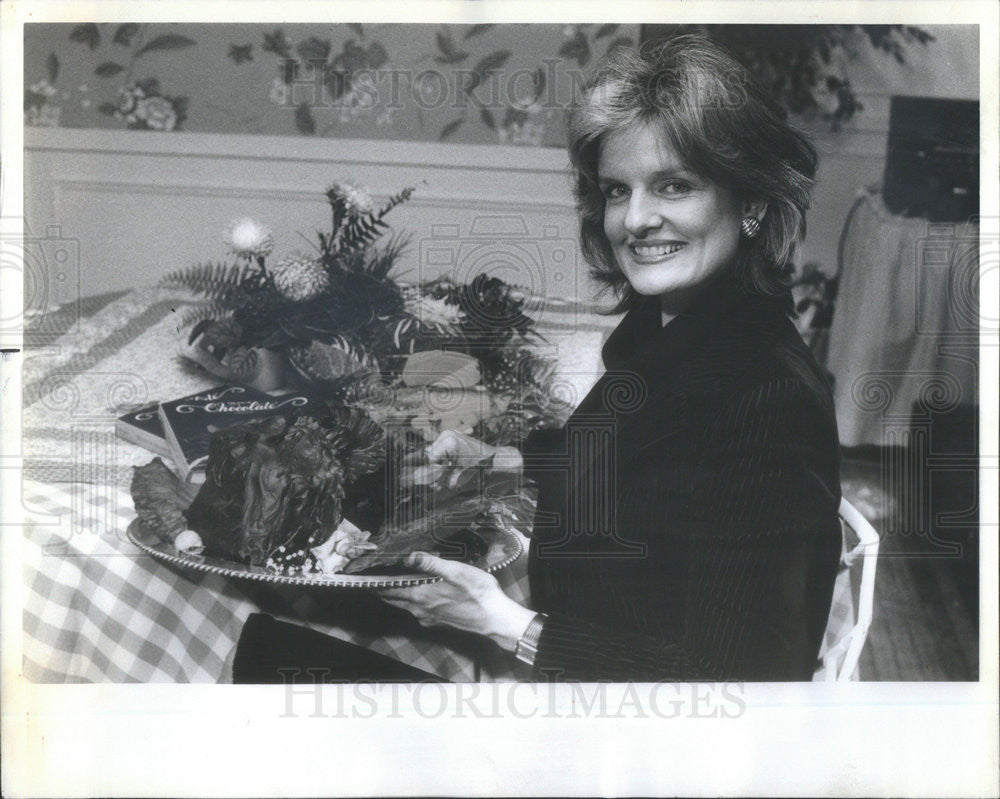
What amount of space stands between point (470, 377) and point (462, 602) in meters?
0.60

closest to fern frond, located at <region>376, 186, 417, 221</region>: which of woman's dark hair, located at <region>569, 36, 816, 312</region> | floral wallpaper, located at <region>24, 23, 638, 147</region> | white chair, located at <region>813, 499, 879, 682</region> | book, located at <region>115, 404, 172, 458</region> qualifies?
floral wallpaper, located at <region>24, 23, 638, 147</region>

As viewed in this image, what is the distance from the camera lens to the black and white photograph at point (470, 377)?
264cm

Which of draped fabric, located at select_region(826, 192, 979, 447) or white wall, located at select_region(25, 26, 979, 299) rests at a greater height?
white wall, located at select_region(25, 26, 979, 299)

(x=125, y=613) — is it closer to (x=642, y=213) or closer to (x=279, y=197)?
(x=279, y=197)

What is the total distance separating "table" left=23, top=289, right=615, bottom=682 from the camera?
8.73ft

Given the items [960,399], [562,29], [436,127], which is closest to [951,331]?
[960,399]

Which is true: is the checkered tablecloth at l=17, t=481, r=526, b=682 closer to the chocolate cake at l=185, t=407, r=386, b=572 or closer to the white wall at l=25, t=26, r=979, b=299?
the chocolate cake at l=185, t=407, r=386, b=572

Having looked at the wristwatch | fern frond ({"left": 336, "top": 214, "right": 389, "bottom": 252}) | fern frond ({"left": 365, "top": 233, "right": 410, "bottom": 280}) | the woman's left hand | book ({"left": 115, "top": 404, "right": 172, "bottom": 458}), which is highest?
fern frond ({"left": 336, "top": 214, "right": 389, "bottom": 252})

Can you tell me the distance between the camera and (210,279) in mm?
2656

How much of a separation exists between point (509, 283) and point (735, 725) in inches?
52.7

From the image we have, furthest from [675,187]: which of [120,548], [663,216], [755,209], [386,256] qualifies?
[120,548]

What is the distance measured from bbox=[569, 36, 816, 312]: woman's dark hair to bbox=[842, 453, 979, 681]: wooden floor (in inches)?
30.4

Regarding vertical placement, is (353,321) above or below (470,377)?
above

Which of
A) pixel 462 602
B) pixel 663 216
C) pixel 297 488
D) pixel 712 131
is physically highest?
pixel 712 131
